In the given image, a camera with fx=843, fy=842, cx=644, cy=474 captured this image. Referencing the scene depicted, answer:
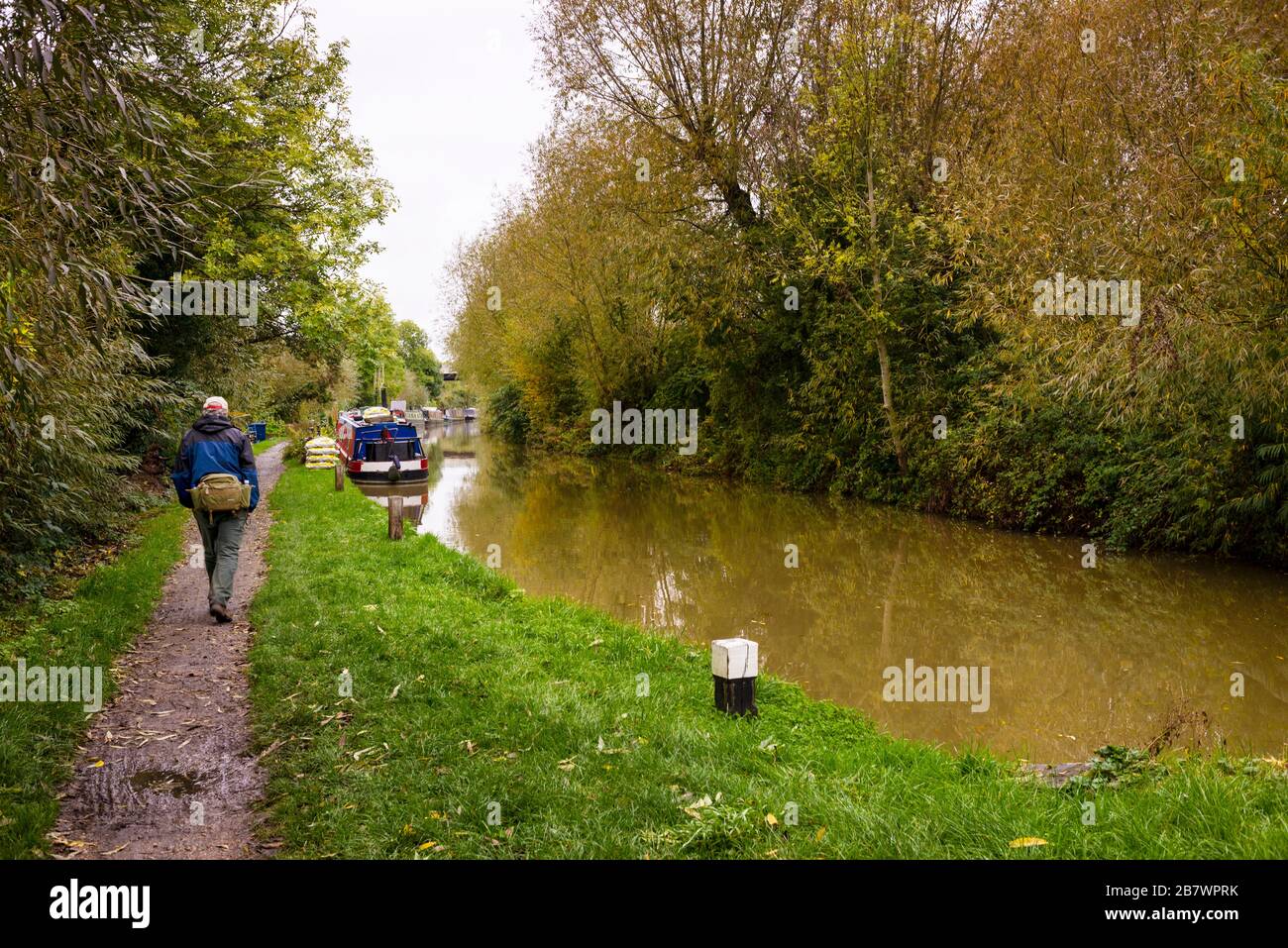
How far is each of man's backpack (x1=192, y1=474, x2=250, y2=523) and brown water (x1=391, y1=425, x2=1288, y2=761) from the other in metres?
4.48

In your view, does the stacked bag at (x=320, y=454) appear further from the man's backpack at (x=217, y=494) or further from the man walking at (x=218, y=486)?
the man's backpack at (x=217, y=494)

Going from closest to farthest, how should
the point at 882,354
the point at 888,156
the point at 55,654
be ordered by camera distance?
the point at 55,654 < the point at 888,156 < the point at 882,354

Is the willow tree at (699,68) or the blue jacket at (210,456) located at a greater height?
the willow tree at (699,68)

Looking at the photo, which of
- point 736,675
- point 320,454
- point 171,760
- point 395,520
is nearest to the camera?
point 171,760

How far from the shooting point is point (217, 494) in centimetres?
756

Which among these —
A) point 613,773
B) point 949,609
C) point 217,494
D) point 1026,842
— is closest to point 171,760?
point 613,773

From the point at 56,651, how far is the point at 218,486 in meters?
1.86

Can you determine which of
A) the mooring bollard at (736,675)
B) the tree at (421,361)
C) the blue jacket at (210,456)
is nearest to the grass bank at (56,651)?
the blue jacket at (210,456)

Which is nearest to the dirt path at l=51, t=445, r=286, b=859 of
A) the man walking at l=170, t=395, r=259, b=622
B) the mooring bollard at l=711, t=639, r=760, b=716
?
the man walking at l=170, t=395, r=259, b=622

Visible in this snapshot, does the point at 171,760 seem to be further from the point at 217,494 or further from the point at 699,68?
the point at 699,68

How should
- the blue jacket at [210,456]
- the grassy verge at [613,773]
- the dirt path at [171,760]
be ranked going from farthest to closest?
the blue jacket at [210,456], the dirt path at [171,760], the grassy verge at [613,773]

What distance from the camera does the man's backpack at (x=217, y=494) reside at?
24.8 ft

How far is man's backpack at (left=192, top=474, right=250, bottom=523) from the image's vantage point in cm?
755
